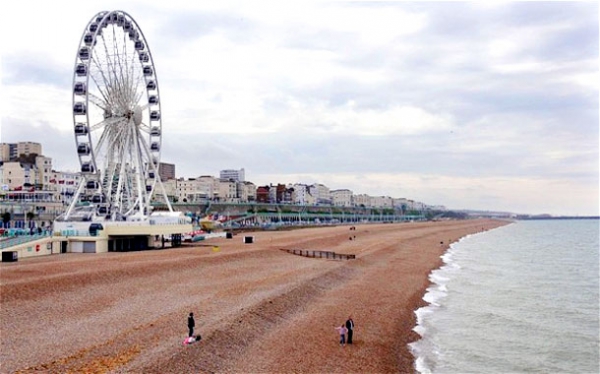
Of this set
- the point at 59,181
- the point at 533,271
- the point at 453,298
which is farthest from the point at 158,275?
the point at 59,181

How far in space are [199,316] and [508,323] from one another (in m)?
12.2

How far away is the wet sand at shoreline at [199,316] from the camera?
1450 centimetres

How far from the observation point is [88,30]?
137ft

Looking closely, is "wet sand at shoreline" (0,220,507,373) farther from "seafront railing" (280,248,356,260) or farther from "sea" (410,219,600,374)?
"seafront railing" (280,248,356,260)

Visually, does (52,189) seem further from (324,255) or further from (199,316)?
(199,316)

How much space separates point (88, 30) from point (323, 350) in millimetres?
33349

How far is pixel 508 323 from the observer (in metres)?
23.2

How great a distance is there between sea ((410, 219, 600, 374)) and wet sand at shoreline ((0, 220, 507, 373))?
97 centimetres

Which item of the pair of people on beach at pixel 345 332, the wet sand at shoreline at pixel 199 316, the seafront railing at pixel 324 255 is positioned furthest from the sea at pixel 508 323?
the seafront railing at pixel 324 255

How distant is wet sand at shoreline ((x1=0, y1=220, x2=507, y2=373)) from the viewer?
47.6ft

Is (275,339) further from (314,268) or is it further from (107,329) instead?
(314,268)

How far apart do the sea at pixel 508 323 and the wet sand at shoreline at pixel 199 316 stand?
970 mm

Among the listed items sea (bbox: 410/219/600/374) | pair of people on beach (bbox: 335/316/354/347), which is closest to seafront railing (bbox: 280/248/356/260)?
sea (bbox: 410/219/600/374)

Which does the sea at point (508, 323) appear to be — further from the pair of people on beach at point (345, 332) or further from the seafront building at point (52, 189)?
the seafront building at point (52, 189)
